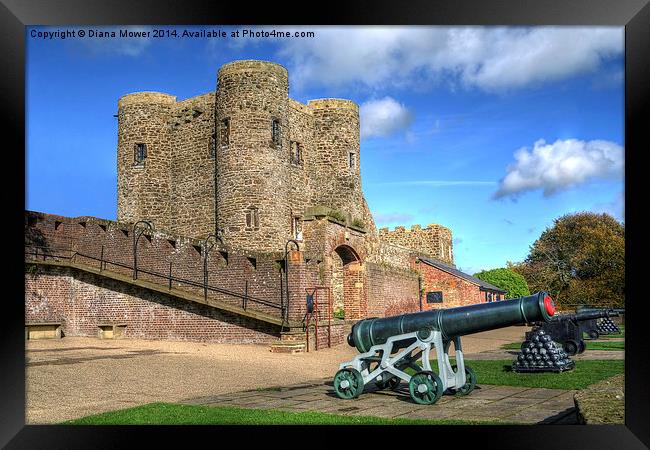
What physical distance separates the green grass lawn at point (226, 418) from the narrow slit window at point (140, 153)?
2122 cm

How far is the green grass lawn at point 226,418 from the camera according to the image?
734 cm

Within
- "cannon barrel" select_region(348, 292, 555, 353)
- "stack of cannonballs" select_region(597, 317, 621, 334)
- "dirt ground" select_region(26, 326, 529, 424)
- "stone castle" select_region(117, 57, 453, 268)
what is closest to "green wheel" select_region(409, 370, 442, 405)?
"cannon barrel" select_region(348, 292, 555, 353)

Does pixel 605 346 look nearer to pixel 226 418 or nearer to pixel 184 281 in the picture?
pixel 184 281

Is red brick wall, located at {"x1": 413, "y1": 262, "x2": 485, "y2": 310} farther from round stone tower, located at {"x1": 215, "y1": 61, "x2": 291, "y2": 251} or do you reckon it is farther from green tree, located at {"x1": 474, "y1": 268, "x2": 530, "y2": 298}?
round stone tower, located at {"x1": 215, "y1": 61, "x2": 291, "y2": 251}

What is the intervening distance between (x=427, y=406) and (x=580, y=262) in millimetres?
30142

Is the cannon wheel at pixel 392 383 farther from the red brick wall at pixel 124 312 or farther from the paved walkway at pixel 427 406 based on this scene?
the red brick wall at pixel 124 312

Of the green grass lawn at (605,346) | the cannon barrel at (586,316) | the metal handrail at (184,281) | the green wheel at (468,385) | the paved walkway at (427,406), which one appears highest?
the metal handrail at (184,281)

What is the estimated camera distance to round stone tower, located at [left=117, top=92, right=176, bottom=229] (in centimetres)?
2820

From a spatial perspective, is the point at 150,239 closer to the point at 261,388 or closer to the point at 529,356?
the point at 261,388

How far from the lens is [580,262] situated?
3606 cm

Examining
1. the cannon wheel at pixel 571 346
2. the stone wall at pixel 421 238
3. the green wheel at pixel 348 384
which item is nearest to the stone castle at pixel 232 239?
the stone wall at pixel 421 238

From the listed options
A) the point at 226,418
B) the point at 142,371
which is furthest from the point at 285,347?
the point at 226,418
